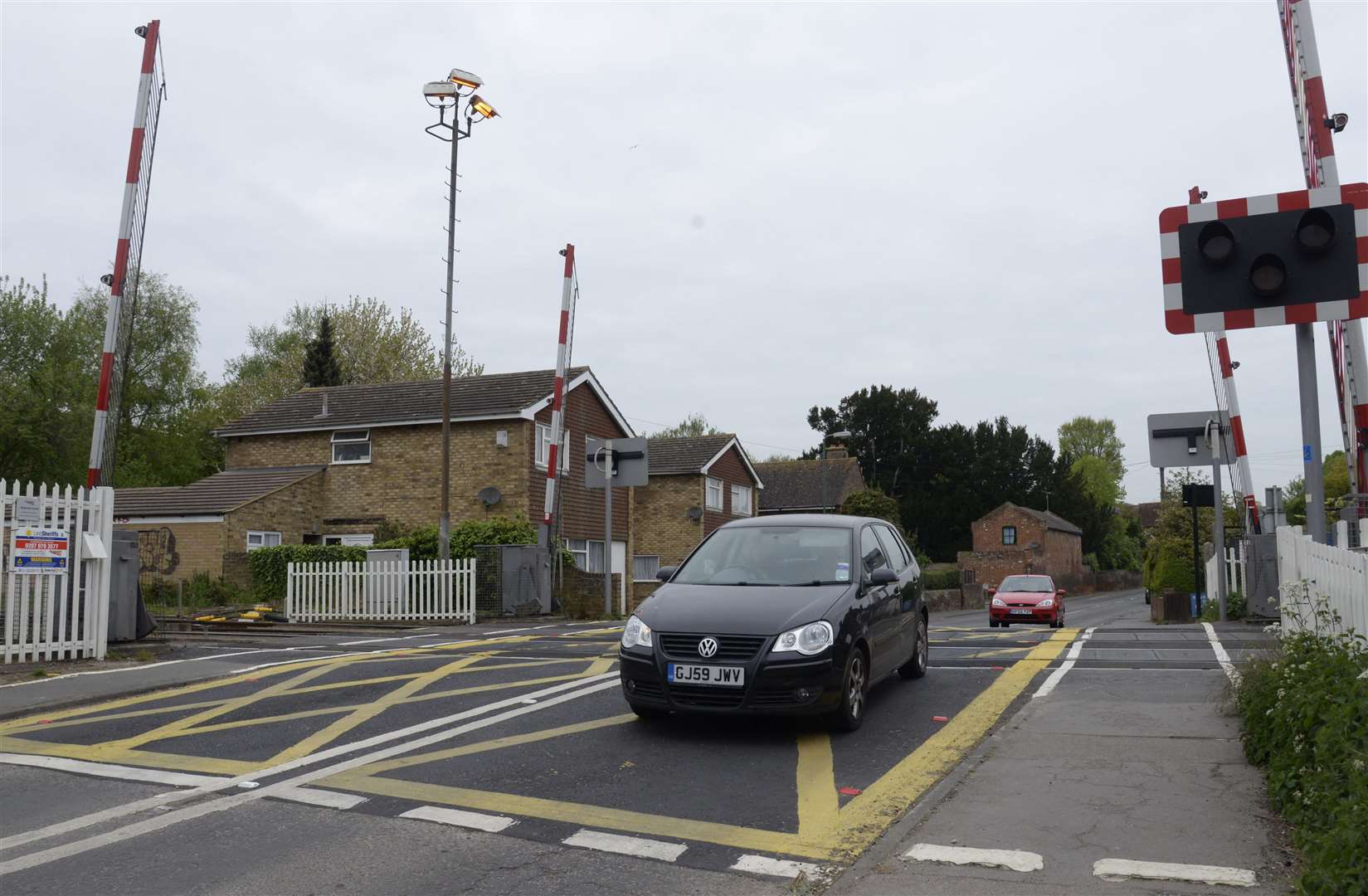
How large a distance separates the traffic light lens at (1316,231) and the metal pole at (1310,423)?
0.52 metres

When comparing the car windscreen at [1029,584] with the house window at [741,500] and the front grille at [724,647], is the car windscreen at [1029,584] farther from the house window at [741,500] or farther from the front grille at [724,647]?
the front grille at [724,647]

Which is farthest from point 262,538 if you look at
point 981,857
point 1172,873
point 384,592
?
point 1172,873

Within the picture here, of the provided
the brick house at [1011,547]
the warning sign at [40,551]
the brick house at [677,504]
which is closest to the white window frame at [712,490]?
the brick house at [677,504]

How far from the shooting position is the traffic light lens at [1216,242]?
662 centimetres

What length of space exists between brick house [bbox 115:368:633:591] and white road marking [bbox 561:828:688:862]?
23.9 meters

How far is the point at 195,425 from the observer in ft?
174

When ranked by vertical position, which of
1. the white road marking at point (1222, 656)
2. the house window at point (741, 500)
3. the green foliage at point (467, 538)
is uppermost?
the house window at point (741, 500)

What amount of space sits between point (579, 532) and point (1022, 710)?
2715 centimetres

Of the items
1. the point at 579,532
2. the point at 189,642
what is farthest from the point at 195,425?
the point at 189,642

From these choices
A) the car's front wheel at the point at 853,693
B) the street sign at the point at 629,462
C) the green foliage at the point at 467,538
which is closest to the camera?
the car's front wheel at the point at 853,693

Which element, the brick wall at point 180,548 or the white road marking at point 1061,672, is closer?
the white road marking at point 1061,672

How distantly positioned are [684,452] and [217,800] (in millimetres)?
39620

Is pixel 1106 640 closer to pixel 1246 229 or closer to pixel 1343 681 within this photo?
pixel 1246 229

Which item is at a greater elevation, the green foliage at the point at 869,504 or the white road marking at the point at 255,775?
the green foliage at the point at 869,504
